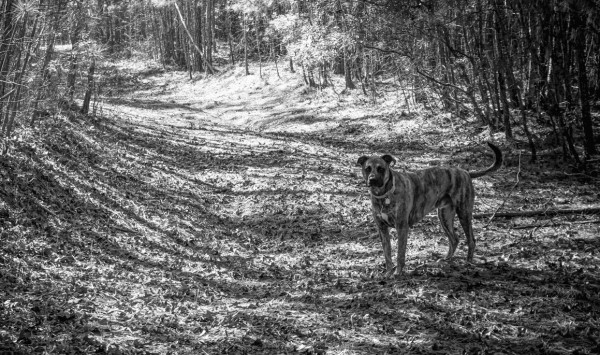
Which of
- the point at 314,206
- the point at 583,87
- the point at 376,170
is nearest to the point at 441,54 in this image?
the point at 583,87

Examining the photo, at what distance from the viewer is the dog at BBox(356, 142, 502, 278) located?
728 cm

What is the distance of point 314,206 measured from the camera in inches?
468

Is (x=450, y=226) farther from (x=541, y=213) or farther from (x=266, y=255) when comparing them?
(x=266, y=255)

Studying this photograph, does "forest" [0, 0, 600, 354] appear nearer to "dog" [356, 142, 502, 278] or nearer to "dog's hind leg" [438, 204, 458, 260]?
"dog's hind leg" [438, 204, 458, 260]

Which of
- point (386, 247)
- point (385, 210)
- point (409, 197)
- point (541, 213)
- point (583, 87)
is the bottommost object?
point (541, 213)

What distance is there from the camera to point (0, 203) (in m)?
9.12

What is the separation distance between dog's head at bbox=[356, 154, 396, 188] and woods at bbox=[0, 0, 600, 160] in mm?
3583

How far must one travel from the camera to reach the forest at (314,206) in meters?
5.82

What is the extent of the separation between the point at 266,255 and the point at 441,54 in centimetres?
1131

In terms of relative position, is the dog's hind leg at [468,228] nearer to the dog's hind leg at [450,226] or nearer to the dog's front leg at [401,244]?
the dog's hind leg at [450,226]

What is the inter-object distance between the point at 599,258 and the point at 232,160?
11.6m

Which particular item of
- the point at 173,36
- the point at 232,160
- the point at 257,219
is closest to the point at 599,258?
the point at 257,219

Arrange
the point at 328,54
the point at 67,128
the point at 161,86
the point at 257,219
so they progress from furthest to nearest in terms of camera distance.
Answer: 1. the point at 161,86
2. the point at 328,54
3. the point at 67,128
4. the point at 257,219

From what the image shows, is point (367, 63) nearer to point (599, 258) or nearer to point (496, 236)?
point (496, 236)
